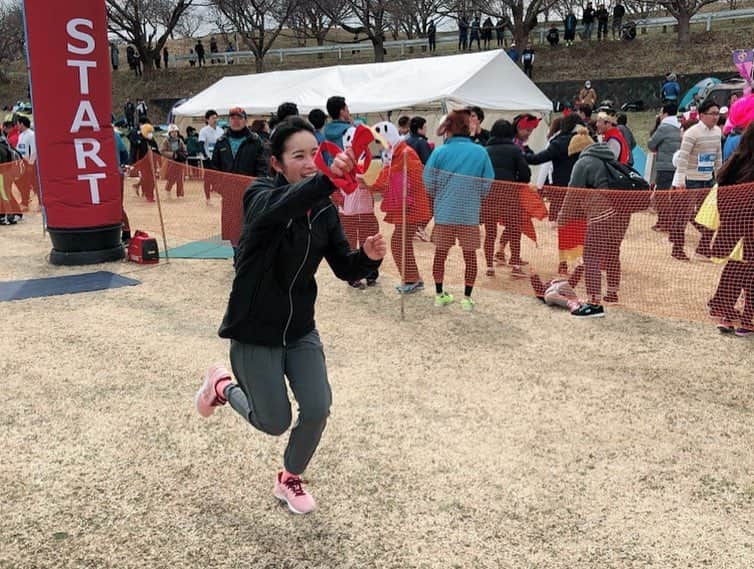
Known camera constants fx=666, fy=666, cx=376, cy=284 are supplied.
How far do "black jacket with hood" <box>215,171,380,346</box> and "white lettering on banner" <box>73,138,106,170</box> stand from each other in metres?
5.77

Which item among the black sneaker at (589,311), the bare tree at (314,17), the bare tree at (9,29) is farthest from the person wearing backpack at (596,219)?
the bare tree at (9,29)

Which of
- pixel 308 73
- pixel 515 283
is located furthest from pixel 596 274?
pixel 308 73

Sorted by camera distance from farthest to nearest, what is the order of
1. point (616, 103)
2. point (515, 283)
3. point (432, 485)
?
1. point (616, 103)
2. point (515, 283)
3. point (432, 485)

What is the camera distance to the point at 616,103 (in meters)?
25.1

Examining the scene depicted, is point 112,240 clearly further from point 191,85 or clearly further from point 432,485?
point 191,85

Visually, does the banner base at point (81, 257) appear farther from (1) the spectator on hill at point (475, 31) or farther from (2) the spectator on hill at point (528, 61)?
(1) the spectator on hill at point (475, 31)

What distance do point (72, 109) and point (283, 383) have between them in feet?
19.7

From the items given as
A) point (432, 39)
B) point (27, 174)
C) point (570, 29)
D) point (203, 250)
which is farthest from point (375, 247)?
point (432, 39)

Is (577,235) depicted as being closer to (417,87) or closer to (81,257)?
(81,257)

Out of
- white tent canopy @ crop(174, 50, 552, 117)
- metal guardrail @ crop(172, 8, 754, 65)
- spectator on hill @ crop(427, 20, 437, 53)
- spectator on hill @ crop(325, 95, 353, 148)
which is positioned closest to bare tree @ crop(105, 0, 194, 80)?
metal guardrail @ crop(172, 8, 754, 65)

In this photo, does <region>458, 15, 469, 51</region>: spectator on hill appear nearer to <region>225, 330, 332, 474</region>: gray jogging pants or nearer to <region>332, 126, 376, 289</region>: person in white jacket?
<region>332, 126, 376, 289</region>: person in white jacket

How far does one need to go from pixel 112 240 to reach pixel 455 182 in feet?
14.8

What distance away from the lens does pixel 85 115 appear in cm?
745

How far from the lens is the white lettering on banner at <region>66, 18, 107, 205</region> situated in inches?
286
